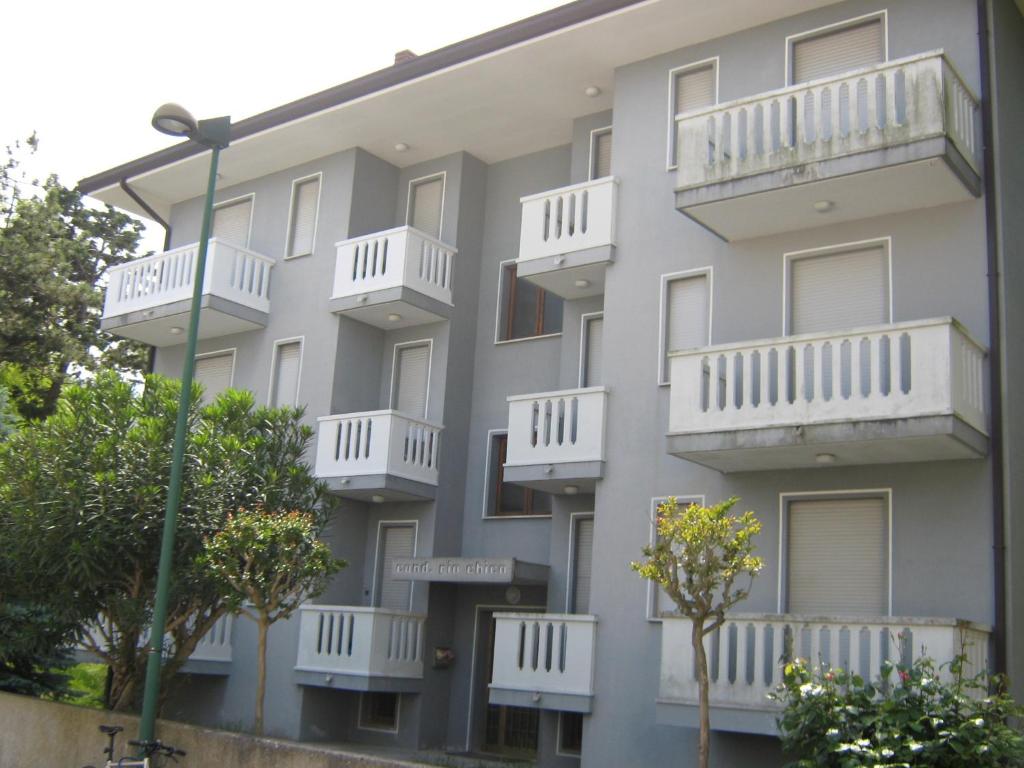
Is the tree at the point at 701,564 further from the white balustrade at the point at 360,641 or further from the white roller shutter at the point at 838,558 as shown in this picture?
the white balustrade at the point at 360,641

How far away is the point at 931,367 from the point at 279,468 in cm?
962

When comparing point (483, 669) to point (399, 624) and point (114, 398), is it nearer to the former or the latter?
point (399, 624)

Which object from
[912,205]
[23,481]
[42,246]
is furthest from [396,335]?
[42,246]

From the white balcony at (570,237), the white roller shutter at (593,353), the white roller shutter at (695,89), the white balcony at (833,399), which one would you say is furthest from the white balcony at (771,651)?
the white roller shutter at (695,89)

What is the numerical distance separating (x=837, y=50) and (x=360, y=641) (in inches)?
484

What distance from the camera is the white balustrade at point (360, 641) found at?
2116 centimetres

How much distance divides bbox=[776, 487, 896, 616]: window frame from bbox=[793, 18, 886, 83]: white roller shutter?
19.4 ft

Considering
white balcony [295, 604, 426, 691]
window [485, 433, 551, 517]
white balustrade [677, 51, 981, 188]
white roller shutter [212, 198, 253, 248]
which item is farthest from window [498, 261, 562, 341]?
white roller shutter [212, 198, 253, 248]

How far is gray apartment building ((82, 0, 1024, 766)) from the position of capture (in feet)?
51.5

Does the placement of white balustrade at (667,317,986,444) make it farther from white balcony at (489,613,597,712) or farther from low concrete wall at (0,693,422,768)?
low concrete wall at (0,693,422,768)

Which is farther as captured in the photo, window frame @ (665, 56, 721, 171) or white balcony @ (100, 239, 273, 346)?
white balcony @ (100, 239, 273, 346)

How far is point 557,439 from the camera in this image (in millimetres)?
19547

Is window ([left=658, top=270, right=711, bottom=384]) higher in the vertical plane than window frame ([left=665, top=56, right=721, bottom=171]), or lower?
lower

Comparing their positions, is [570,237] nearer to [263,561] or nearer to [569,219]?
[569,219]
